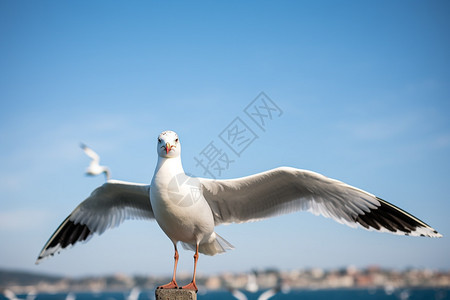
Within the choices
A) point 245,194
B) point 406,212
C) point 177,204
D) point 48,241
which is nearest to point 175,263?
point 177,204

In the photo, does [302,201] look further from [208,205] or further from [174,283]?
[174,283]

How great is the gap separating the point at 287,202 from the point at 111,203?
2.99 metres

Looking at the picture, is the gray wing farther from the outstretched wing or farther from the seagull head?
the outstretched wing

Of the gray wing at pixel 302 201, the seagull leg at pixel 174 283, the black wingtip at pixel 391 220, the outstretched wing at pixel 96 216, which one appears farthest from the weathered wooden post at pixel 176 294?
the black wingtip at pixel 391 220

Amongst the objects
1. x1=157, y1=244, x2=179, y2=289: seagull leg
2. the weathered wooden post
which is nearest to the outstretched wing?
x1=157, y1=244, x2=179, y2=289: seagull leg

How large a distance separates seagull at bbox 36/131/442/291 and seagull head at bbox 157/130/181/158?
0.01 metres

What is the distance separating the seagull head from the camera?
6.04 meters

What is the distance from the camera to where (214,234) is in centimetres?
714

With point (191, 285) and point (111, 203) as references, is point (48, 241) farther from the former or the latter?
point (191, 285)

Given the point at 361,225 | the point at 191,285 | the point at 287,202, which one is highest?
the point at 287,202

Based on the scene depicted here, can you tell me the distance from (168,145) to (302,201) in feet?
8.56

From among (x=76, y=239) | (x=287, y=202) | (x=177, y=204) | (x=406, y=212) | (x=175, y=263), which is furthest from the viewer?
(x=76, y=239)

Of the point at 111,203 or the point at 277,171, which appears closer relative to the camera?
the point at 277,171

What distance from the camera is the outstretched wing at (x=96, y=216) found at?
25.4 ft
